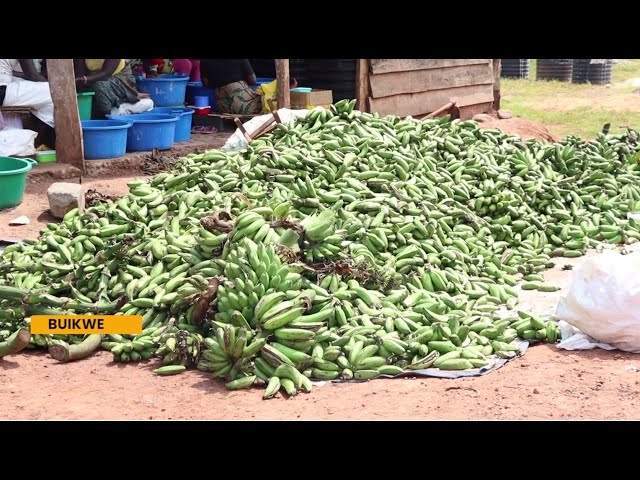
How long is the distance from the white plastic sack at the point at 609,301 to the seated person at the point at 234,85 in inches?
298

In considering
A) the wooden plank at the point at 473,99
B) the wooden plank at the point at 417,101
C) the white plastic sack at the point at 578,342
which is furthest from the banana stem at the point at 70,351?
the wooden plank at the point at 473,99

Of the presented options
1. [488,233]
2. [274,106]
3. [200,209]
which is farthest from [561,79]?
[200,209]

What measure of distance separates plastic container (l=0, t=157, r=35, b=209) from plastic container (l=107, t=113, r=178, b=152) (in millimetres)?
2130

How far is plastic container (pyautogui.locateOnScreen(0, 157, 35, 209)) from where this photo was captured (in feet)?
25.8

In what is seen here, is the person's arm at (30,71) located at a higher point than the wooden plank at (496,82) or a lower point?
higher

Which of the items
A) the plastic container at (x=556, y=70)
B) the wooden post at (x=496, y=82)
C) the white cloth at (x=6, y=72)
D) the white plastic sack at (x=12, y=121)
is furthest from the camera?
the plastic container at (x=556, y=70)

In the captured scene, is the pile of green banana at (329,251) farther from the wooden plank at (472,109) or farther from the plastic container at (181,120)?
the wooden plank at (472,109)

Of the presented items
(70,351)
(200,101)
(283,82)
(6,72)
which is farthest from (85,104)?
(70,351)

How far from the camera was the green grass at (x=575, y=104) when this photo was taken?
564 inches

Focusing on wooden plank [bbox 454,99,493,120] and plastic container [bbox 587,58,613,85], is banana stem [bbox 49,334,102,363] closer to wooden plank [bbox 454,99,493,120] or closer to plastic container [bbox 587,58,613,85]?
wooden plank [bbox 454,99,493,120]

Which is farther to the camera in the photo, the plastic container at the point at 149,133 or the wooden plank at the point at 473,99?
the wooden plank at the point at 473,99

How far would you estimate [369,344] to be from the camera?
4.98m

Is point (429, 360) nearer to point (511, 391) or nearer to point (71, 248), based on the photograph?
point (511, 391)

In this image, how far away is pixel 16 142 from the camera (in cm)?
895
